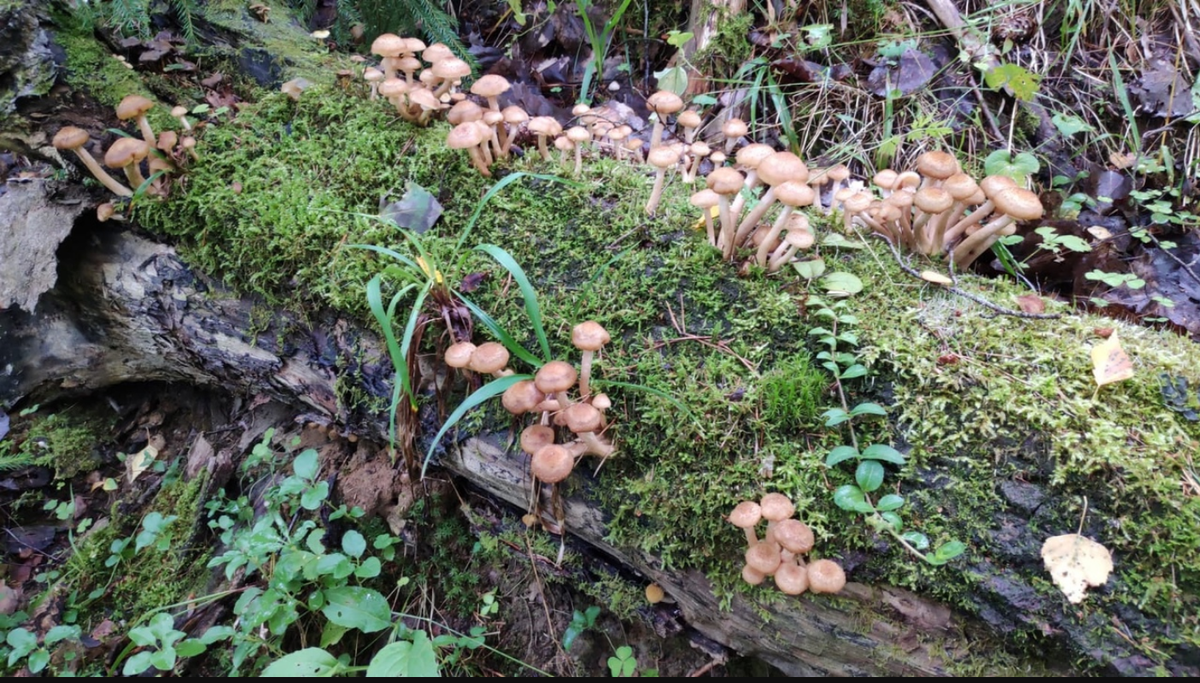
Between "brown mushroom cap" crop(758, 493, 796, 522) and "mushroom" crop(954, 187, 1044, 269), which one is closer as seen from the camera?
"brown mushroom cap" crop(758, 493, 796, 522)

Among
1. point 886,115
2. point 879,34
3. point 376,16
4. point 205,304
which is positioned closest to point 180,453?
point 205,304

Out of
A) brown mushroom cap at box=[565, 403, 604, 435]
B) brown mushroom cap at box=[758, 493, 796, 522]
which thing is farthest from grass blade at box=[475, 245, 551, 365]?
brown mushroom cap at box=[758, 493, 796, 522]

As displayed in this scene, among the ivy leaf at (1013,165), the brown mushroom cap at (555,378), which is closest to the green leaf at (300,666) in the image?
the brown mushroom cap at (555,378)

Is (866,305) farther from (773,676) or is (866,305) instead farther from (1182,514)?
(773,676)

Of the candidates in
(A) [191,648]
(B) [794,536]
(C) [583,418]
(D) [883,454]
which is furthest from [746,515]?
(A) [191,648]

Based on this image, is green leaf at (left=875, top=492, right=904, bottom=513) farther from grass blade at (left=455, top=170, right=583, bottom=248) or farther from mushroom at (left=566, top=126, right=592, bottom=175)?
mushroom at (left=566, top=126, right=592, bottom=175)

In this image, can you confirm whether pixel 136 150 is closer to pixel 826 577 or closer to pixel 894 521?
pixel 826 577
